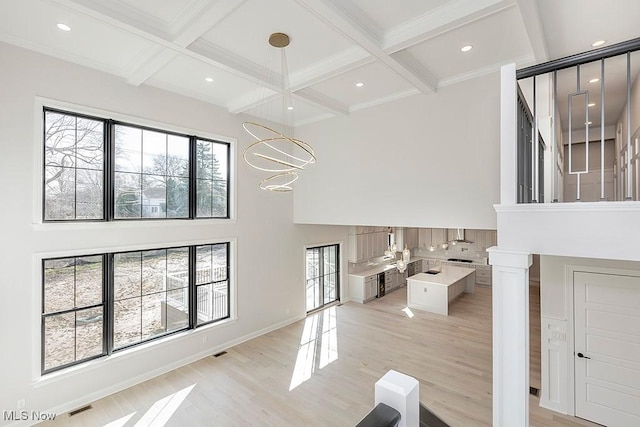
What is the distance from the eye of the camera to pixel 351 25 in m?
3.05

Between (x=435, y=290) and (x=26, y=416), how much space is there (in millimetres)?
7842

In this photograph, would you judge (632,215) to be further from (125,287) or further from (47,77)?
(47,77)

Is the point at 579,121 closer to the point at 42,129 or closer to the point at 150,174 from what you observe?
the point at 150,174

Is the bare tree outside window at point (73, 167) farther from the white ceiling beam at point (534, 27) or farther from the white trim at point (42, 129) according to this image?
the white ceiling beam at point (534, 27)

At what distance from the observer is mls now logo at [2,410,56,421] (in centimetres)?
353

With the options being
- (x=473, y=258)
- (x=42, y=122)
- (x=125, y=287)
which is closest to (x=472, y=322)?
(x=473, y=258)

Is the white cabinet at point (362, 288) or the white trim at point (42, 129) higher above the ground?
the white trim at point (42, 129)

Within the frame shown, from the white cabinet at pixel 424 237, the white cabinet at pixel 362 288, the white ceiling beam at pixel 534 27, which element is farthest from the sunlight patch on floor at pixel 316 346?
the white cabinet at pixel 424 237

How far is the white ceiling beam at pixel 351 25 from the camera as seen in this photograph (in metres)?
2.78

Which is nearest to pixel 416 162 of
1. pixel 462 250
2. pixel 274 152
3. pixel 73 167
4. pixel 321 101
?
pixel 321 101

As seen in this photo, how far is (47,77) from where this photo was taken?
3795mm

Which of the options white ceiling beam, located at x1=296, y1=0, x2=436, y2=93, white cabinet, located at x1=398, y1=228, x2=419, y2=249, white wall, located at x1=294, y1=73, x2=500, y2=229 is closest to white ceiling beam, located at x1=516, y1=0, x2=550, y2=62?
white wall, located at x1=294, y1=73, x2=500, y2=229

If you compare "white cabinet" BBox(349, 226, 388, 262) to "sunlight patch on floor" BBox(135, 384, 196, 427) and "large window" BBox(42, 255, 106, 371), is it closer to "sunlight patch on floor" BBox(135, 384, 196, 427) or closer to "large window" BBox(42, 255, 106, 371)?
"sunlight patch on floor" BBox(135, 384, 196, 427)

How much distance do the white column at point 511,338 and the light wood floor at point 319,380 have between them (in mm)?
1815
